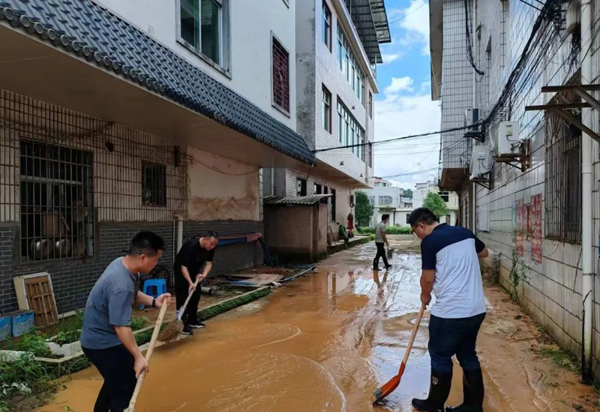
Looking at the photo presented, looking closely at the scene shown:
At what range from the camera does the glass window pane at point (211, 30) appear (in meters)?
8.47

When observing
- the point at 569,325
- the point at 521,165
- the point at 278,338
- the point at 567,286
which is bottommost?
the point at 278,338

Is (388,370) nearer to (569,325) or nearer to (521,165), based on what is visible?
(569,325)

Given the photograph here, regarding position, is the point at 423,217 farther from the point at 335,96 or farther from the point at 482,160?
the point at 335,96

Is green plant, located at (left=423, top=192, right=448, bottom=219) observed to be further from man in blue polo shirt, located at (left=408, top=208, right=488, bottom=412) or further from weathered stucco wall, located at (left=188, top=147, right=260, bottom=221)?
man in blue polo shirt, located at (left=408, top=208, right=488, bottom=412)

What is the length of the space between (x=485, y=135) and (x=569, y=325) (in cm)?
758

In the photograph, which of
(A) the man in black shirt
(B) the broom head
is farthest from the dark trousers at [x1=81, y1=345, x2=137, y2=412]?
(A) the man in black shirt

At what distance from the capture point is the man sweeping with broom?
2.67 metres

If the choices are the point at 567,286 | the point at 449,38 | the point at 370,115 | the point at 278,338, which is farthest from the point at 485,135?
the point at 370,115

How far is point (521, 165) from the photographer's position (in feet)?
23.3

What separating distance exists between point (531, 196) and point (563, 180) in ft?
5.12

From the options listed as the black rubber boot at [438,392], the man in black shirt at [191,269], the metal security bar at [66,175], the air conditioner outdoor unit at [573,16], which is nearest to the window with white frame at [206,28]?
the metal security bar at [66,175]

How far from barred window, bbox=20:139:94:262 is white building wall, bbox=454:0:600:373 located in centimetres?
655

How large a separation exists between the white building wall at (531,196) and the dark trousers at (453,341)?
1379mm

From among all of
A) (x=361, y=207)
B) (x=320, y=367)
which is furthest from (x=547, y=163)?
(x=361, y=207)
